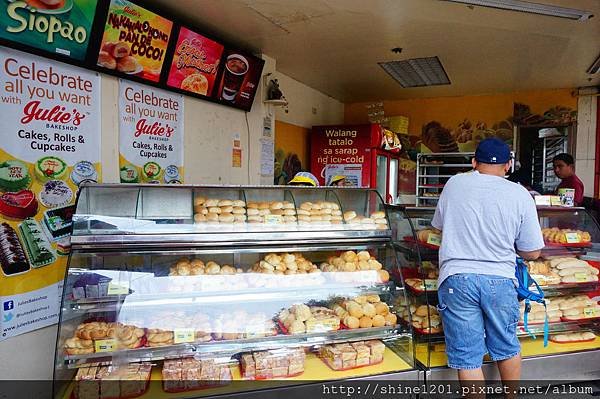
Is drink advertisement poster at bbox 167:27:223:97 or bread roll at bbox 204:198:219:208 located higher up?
drink advertisement poster at bbox 167:27:223:97

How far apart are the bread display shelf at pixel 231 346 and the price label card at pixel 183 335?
23 mm

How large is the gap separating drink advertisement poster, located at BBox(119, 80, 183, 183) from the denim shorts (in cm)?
261

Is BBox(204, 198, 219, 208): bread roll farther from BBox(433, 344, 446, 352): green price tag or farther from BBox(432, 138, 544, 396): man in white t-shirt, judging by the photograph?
BBox(433, 344, 446, 352): green price tag

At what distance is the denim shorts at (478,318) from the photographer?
2.48 m

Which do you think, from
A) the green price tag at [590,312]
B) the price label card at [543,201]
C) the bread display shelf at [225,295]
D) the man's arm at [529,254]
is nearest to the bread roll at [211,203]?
the bread display shelf at [225,295]

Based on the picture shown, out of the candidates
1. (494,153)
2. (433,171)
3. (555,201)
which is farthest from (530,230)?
(433,171)

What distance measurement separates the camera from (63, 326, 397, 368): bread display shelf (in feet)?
7.05

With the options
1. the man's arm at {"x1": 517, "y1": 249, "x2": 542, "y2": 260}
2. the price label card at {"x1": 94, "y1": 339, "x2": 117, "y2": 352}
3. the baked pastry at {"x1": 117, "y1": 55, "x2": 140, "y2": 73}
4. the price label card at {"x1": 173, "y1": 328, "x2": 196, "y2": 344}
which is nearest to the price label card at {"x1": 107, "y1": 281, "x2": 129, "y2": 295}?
the price label card at {"x1": 94, "y1": 339, "x2": 117, "y2": 352}

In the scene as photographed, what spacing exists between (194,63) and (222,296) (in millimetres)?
2379

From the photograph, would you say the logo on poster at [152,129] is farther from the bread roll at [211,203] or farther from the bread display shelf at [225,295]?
the bread display shelf at [225,295]

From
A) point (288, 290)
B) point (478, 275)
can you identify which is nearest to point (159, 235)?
point (288, 290)

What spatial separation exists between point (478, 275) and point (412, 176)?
17.1 ft

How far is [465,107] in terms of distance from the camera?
7125mm

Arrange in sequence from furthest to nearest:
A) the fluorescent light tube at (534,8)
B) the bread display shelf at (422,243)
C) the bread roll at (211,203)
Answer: the fluorescent light tube at (534,8) < the bread display shelf at (422,243) < the bread roll at (211,203)
